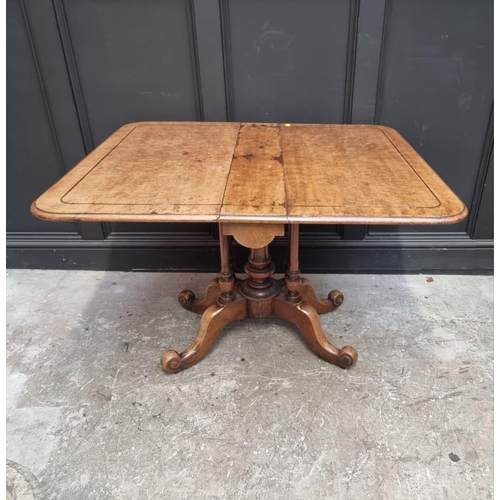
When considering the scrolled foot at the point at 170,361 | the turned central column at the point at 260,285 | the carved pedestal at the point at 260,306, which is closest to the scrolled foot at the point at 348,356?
the carved pedestal at the point at 260,306

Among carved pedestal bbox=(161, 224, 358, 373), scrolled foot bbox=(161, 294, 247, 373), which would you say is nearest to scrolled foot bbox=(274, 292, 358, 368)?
carved pedestal bbox=(161, 224, 358, 373)

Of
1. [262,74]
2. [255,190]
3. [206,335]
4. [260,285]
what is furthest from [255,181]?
[262,74]

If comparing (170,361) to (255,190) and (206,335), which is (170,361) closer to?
(206,335)

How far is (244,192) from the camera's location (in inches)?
44.2

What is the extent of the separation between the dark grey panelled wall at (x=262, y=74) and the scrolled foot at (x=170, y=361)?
763 mm

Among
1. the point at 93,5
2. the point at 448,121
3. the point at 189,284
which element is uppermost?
the point at 93,5

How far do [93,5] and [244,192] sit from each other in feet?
3.96

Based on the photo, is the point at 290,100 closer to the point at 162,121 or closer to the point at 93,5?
the point at 162,121

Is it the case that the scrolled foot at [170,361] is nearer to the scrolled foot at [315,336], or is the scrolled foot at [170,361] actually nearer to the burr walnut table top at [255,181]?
the scrolled foot at [315,336]

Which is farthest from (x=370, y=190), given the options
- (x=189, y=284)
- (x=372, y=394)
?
(x=189, y=284)

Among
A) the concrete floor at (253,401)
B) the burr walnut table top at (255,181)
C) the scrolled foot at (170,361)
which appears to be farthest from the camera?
the scrolled foot at (170,361)

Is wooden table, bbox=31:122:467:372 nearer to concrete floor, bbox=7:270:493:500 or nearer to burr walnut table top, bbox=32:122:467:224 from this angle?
burr walnut table top, bbox=32:122:467:224

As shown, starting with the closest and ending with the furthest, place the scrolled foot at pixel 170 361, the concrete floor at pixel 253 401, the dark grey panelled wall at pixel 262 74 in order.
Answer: the concrete floor at pixel 253 401, the scrolled foot at pixel 170 361, the dark grey panelled wall at pixel 262 74

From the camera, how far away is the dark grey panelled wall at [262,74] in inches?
66.0
